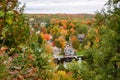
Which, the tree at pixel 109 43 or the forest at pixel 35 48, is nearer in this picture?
the forest at pixel 35 48

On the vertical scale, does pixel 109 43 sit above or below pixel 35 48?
above

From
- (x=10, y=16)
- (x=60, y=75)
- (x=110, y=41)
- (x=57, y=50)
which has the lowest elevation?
(x=57, y=50)

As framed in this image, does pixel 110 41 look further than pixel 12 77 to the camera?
Yes

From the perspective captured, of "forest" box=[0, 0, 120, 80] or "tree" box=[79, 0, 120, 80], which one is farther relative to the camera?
"tree" box=[79, 0, 120, 80]

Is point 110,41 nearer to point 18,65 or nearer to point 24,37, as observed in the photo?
point 24,37

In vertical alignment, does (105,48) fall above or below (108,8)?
below

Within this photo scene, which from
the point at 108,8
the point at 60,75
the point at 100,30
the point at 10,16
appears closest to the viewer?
the point at 10,16

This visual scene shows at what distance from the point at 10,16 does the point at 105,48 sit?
7.87 metres

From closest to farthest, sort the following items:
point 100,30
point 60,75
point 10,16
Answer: point 10,16 → point 100,30 → point 60,75

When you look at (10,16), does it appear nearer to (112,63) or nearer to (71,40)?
(112,63)

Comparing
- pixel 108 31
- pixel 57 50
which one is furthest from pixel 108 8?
pixel 57 50

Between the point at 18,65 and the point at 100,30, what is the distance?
8.06 meters

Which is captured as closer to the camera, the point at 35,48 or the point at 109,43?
the point at 109,43

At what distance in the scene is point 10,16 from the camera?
2.65 metres
